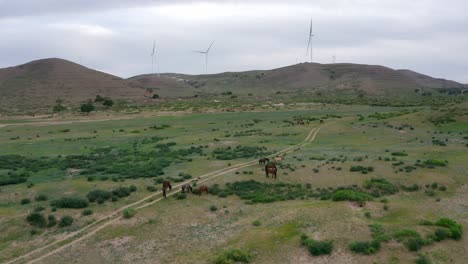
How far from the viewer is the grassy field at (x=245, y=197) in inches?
963

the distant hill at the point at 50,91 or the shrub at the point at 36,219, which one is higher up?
the distant hill at the point at 50,91

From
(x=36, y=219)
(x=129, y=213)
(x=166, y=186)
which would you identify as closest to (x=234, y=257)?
(x=129, y=213)

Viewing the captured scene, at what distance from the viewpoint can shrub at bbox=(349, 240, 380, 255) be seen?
23125mm

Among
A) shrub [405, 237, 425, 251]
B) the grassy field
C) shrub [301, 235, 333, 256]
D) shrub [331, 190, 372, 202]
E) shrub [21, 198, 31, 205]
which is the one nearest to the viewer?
shrub [405, 237, 425, 251]

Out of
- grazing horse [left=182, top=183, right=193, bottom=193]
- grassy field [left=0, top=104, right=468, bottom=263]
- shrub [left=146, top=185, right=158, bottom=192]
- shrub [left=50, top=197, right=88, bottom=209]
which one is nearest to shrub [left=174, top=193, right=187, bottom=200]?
grassy field [left=0, top=104, right=468, bottom=263]

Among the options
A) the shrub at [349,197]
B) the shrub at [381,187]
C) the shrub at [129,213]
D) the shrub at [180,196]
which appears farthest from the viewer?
the shrub at [381,187]

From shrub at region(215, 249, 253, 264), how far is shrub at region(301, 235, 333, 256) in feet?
9.62

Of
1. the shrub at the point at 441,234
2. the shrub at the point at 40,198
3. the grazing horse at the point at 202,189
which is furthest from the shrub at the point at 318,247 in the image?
the shrub at the point at 40,198

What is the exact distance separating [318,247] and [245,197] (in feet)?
32.5

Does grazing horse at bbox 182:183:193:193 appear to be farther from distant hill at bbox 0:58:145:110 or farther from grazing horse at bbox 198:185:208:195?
distant hill at bbox 0:58:145:110

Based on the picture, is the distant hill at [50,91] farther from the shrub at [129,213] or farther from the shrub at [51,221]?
the shrub at [129,213]

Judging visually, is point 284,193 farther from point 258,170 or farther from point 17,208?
point 17,208

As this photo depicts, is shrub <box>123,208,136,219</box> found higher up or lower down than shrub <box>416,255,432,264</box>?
higher up

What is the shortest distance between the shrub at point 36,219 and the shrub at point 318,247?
1533 centimetres
